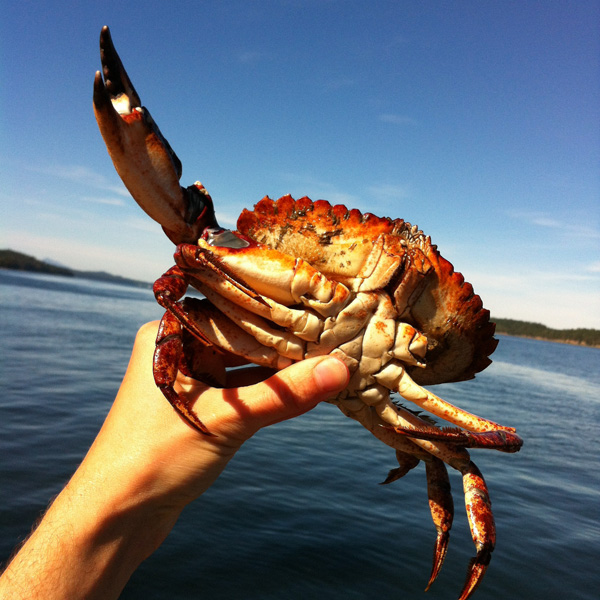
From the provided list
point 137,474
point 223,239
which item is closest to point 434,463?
point 137,474

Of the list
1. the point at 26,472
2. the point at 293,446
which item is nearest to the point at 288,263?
the point at 26,472

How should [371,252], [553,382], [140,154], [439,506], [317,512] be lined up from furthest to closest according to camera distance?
[553,382]
[317,512]
[439,506]
[371,252]
[140,154]

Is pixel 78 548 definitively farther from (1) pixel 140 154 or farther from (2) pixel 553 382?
(2) pixel 553 382

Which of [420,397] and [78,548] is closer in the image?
[78,548]

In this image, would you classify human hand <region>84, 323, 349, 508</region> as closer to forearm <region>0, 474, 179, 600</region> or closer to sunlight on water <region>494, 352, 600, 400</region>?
forearm <region>0, 474, 179, 600</region>

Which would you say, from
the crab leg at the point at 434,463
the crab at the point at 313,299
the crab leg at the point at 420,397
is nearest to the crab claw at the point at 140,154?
the crab at the point at 313,299

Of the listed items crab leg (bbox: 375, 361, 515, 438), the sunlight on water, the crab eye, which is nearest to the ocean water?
crab leg (bbox: 375, 361, 515, 438)

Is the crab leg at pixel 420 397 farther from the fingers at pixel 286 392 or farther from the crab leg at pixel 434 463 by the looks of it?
the fingers at pixel 286 392
